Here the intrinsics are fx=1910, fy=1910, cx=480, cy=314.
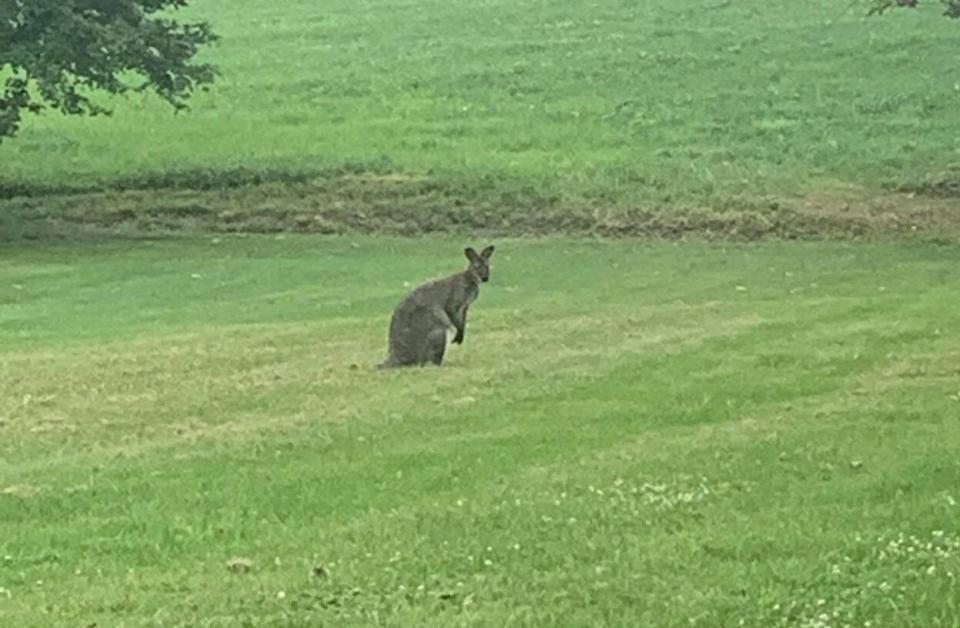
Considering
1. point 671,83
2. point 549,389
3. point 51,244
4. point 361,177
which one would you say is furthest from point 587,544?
point 671,83

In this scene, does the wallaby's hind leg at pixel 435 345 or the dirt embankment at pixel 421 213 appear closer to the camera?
the wallaby's hind leg at pixel 435 345

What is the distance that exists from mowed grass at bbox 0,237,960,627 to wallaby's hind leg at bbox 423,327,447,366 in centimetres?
61

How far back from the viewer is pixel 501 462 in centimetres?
1405

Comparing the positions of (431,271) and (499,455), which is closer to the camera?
(499,455)

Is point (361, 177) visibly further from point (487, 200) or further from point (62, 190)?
point (62, 190)

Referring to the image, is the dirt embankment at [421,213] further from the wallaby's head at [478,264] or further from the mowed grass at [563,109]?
the wallaby's head at [478,264]

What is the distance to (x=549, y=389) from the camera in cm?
1802

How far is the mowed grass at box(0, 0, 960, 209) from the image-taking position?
1634 inches

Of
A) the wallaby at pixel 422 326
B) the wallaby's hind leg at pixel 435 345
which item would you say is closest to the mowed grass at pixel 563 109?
the wallaby at pixel 422 326

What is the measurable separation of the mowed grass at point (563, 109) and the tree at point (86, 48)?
3607 millimetres

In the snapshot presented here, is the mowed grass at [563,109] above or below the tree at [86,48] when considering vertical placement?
below

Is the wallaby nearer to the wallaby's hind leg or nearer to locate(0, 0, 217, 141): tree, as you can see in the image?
the wallaby's hind leg

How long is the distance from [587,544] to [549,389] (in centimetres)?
733

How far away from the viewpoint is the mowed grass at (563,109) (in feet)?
136
